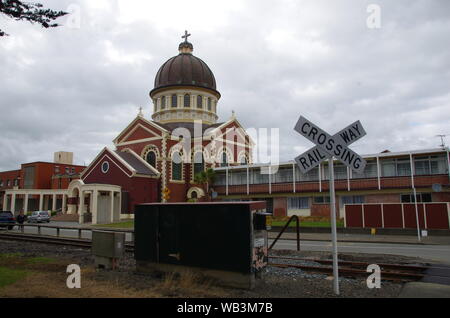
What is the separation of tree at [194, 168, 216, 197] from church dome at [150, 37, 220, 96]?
12072mm

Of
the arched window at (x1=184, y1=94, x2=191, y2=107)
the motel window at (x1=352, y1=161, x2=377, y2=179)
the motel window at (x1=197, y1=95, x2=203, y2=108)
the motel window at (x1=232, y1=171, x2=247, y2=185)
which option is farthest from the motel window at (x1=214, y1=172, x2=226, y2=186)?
the motel window at (x1=352, y1=161, x2=377, y2=179)

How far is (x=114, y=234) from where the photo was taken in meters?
10.5

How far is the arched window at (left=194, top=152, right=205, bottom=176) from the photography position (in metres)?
44.5

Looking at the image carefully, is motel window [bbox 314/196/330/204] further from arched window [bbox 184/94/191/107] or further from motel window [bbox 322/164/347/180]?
arched window [bbox 184/94/191/107]

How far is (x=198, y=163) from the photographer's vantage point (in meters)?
44.6

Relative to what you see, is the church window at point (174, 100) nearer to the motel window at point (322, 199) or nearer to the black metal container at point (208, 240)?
the motel window at point (322, 199)

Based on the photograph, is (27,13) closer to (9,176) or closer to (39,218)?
(39,218)

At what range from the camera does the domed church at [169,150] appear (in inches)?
1507

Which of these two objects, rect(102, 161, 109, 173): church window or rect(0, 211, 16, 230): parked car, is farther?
rect(102, 161, 109, 173): church window

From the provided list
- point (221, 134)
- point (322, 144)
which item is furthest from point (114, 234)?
point (221, 134)

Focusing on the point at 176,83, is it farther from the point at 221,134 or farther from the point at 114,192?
→ the point at 114,192

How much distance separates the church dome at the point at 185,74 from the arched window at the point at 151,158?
9570mm

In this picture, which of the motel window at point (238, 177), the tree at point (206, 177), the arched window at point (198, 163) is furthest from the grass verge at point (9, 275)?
the arched window at point (198, 163)
